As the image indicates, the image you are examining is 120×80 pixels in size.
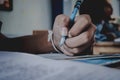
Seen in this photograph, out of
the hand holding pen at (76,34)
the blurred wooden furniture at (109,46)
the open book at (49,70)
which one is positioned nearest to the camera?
the open book at (49,70)

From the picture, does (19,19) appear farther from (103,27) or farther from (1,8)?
(103,27)

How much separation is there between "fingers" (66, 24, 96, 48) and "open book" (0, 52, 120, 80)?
0.34 feet

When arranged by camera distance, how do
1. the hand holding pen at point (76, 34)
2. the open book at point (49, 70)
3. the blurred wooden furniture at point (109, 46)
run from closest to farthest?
the open book at point (49, 70), the hand holding pen at point (76, 34), the blurred wooden furniture at point (109, 46)

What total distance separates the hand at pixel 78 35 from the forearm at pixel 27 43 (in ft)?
0.21

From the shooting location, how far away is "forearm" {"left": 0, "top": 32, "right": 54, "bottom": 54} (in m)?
0.36

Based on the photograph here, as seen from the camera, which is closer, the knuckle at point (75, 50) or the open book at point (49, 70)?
the open book at point (49, 70)

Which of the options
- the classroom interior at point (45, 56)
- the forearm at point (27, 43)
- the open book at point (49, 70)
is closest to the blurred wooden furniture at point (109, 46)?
the classroom interior at point (45, 56)

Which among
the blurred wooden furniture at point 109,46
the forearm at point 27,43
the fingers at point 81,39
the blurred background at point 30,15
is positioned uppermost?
the blurred background at point 30,15

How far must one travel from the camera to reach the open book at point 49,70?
12 cm

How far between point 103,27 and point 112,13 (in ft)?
0.13

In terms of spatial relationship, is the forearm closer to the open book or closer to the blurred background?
the blurred background

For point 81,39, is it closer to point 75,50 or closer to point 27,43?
point 75,50

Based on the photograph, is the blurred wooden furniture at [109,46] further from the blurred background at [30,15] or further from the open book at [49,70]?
the open book at [49,70]

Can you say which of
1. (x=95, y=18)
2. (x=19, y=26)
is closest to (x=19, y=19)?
(x=19, y=26)
